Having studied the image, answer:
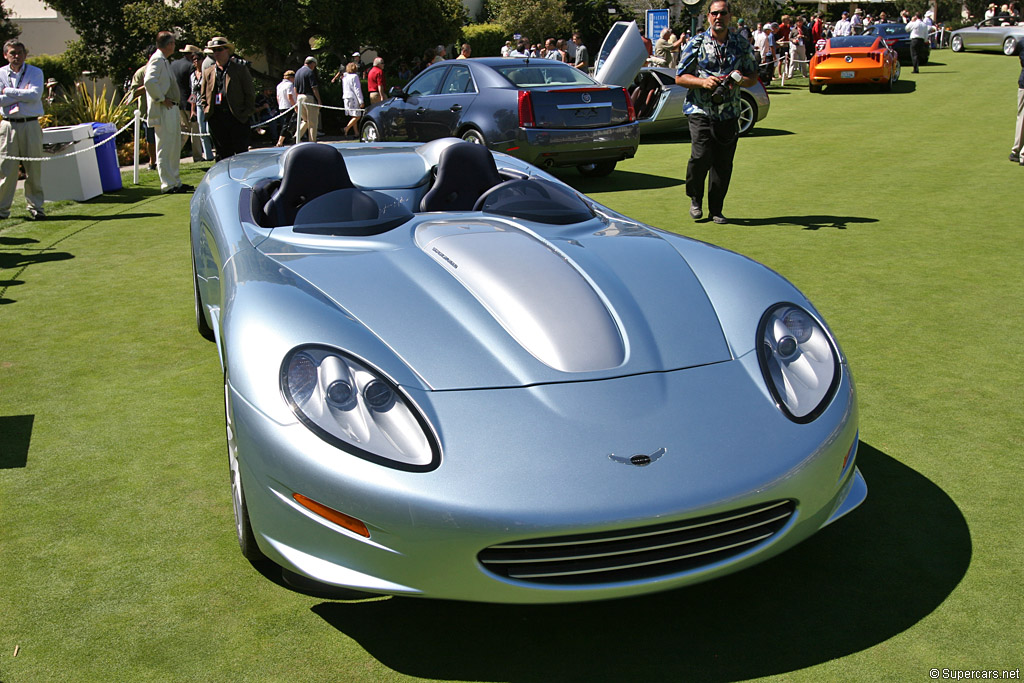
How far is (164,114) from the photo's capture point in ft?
37.7

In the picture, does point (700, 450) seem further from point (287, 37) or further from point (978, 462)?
point (287, 37)

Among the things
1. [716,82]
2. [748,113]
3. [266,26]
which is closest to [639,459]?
[716,82]

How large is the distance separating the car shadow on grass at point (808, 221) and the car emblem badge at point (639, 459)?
20.2 ft

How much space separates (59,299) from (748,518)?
5.54m

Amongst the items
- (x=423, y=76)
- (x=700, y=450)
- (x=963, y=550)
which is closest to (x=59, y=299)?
(x=700, y=450)

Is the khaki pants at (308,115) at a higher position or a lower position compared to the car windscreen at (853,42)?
lower

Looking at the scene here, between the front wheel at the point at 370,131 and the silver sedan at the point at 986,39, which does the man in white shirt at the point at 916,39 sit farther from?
the front wheel at the point at 370,131

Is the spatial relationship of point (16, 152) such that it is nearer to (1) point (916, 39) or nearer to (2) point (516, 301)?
(2) point (516, 301)

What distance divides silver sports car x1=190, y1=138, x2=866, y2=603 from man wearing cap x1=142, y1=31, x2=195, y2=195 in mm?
8715

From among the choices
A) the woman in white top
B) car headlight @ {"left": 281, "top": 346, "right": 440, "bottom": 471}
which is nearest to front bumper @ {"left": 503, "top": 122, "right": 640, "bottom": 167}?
the woman in white top

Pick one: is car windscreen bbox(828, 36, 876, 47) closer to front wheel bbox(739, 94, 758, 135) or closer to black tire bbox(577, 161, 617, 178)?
front wheel bbox(739, 94, 758, 135)

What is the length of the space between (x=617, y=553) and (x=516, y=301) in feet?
3.23

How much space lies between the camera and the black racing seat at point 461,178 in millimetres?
4543

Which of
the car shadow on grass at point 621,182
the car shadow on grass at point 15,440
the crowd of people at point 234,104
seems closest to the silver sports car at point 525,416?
the car shadow on grass at point 15,440
